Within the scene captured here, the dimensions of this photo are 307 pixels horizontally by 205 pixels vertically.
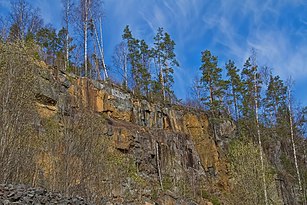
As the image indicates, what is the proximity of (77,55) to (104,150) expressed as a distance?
21.7 metres

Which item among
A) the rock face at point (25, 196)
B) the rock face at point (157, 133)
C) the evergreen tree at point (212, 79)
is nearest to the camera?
the rock face at point (25, 196)

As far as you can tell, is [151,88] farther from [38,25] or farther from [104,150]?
[104,150]

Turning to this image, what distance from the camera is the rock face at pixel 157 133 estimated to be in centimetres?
2284

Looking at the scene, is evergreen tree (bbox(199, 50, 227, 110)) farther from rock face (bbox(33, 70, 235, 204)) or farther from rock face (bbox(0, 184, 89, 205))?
rock face (bbox(0, 184, 89, 205))

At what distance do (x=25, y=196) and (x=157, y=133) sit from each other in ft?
61.1

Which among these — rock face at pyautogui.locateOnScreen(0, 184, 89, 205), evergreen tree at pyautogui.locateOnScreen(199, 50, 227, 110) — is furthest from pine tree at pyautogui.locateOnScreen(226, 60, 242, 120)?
rock face at pyautogui.locateOnScreen(0, 184, 89, 205)

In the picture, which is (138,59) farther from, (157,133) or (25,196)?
(25,196)

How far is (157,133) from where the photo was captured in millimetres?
26750

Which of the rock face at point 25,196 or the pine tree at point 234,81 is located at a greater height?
the pine tree at point 234,81

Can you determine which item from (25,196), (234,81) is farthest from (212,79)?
(25,196)

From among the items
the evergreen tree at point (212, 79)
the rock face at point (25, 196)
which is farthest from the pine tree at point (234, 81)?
the rock face at point (25, 196)

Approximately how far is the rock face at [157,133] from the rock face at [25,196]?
9.94 meters

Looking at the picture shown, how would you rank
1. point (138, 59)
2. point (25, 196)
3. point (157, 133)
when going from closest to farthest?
1. point (25, 196)
2. point (157, 133)
3. point (138, 59)

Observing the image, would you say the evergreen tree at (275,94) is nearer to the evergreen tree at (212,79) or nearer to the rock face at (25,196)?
the evergreen tree at (212,79)
